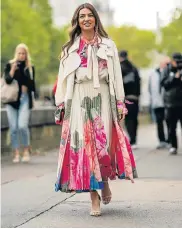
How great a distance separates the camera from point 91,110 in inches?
233

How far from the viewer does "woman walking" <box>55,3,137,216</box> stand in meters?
5.86

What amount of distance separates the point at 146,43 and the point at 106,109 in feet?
238

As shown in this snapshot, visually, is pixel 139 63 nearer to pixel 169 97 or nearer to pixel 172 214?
pixel 169 97

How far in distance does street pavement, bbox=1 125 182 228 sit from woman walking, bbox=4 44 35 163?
4.46 ft

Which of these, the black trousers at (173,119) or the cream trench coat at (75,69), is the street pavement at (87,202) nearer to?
the cream trench coat at (75,69)

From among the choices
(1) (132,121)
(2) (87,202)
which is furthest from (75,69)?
(1) (132,121)

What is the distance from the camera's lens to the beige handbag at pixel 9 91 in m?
11.0

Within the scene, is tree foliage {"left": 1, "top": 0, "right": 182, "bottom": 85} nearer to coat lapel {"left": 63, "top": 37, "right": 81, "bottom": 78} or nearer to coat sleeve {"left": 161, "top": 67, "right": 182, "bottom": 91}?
coat sleeve {"left": 161, "top": 67, "right": 182, "bottom": 91}

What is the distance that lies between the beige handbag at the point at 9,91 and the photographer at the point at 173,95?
277 centimetres

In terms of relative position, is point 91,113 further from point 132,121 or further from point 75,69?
point 132,121

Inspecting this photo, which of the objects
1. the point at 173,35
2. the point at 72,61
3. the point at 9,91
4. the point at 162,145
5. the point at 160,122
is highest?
the point at 173,35

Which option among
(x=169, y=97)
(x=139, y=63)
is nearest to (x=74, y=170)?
(x=169, y=97)

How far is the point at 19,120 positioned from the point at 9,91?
1.57 feet

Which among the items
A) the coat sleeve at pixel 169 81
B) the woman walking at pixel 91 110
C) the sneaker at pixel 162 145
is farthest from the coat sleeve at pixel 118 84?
the sneaker at pixel 162 145
